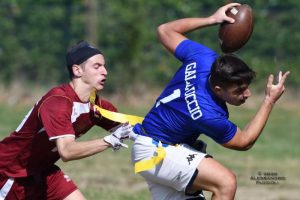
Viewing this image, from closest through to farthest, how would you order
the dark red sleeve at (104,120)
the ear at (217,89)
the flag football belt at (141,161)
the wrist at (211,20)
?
1. the ear at (217,89)
2. the flag football belt at (141,161)
3. the wrist at (211,20)
4. the dark red sleeve at (104,120)

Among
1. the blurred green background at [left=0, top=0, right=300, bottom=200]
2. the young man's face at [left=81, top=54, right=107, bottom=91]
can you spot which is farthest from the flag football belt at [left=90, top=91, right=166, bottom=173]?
Answer: the blurred green background at [left=0, top=0, right=300, bottom=200]

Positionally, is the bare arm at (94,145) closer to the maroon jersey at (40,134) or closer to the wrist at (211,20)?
the maroon jersey at (40,134)

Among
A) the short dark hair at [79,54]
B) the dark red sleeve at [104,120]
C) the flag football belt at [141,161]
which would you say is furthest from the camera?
the dark red sleeve at [104,120]

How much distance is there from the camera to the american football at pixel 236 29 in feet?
20.2

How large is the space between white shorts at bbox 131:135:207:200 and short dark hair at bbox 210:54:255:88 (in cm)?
53

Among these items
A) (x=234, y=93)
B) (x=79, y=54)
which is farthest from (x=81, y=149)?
(x=234, y=93)

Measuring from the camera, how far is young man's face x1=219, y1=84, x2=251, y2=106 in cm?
559

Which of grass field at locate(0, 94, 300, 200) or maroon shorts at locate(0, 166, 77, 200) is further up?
maroon shorts at locate(0, 166, 77, 200)

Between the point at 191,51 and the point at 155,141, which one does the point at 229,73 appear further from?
the point at 155,141

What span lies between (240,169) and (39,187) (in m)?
6.09

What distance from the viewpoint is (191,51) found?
593 cm

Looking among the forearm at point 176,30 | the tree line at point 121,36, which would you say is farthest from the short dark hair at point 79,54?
the tree line at point 121,36

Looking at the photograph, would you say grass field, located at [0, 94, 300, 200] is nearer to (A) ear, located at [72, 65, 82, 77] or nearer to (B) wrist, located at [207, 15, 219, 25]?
(A) ear, located at [72, 65, 82, 77]

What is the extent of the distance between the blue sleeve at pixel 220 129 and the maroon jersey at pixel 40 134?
3.24 feet
